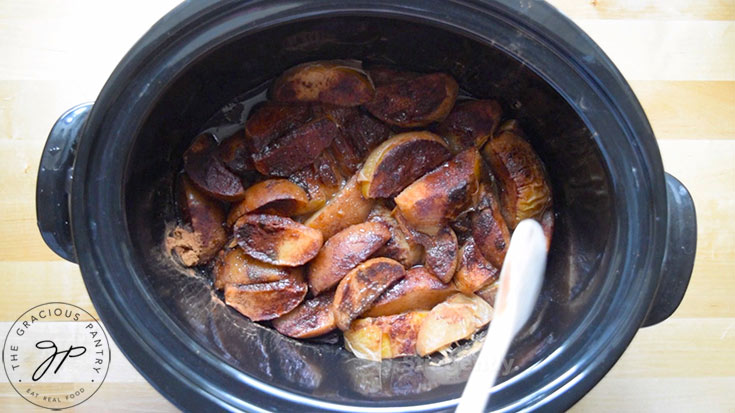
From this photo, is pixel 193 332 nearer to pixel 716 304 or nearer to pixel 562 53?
pixel 562 53

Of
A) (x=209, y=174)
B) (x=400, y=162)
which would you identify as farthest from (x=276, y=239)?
(x=400, y=162)

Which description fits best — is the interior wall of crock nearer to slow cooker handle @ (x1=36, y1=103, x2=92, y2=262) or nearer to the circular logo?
slow cooker handle @ (x1=36, y1=103, x2=92, y2=262)

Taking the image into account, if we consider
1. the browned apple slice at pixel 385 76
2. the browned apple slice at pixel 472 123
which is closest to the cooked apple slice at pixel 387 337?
the browned apple slice at pixel 472 123

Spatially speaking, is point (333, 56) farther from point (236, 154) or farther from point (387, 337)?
point (387, 337)

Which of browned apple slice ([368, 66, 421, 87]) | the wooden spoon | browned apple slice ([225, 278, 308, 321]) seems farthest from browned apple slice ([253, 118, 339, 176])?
the wooden spoon

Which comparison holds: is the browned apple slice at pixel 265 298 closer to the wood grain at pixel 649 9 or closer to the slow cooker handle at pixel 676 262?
the slow cooker handle at pixel 676 262

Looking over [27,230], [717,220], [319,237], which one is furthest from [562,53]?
[27,230]
